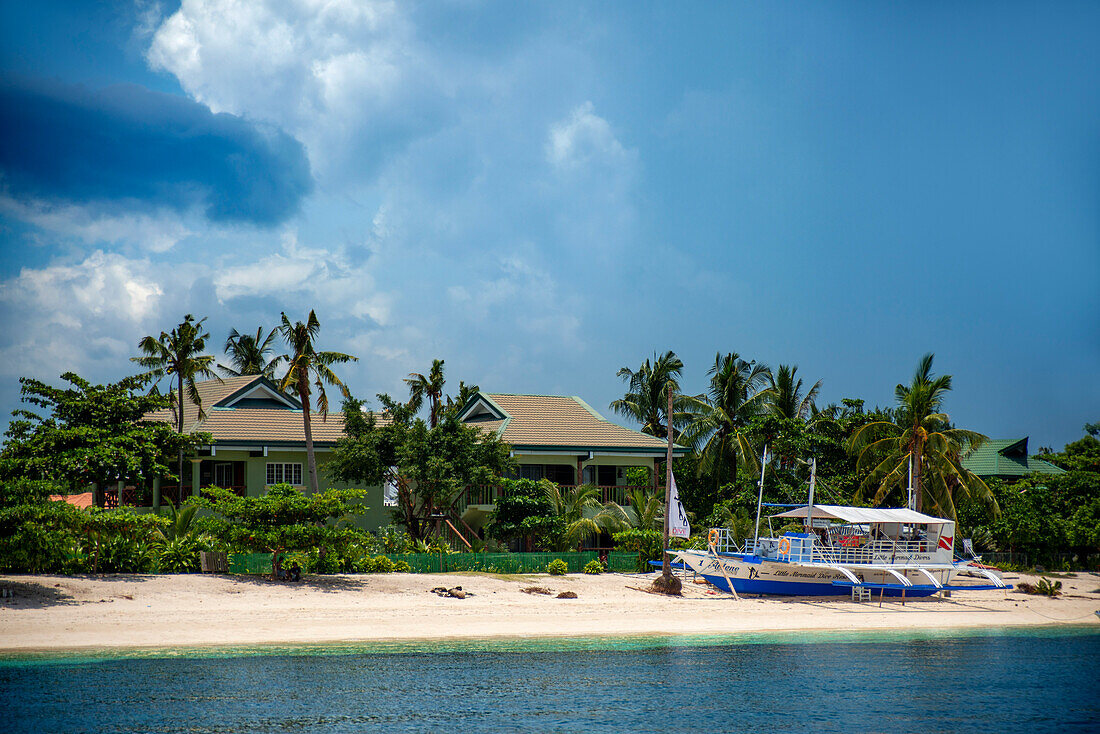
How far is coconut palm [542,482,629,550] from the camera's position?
3453 cm

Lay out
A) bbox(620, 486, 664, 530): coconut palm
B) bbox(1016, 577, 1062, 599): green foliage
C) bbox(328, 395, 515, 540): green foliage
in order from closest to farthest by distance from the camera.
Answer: bbox(328, 395, 515, 540): green foliage < bbox(1016, 577, 1062, 599): green foliage < bbox(620, 486, 664, 530): coconut palm

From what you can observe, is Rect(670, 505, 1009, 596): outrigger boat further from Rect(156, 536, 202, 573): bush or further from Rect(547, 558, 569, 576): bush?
Rect(156, 536, 202, 573): bush

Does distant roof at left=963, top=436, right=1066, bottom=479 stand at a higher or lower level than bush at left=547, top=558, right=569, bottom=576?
higher

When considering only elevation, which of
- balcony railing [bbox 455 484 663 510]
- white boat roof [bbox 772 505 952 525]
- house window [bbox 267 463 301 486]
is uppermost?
house window [bbox 267 463 301 486]

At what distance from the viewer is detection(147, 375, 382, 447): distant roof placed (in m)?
37.1

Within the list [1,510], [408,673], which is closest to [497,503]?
[408,673]

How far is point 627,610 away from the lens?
1111 inches

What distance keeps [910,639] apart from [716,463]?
1916 cm

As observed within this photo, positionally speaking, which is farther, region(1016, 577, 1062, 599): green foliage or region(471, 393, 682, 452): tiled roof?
region(471, 393, 682, 452): tiled roof

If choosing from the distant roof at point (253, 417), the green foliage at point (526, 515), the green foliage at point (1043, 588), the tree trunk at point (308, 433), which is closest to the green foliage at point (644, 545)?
the green foliage at point (526, 515)

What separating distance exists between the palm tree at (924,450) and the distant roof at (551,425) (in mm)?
8355

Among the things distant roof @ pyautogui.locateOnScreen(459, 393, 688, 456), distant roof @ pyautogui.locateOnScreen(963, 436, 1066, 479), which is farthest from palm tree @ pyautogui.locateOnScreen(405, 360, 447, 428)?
distant roof @ pyautogui.locateOnScreen(963, 436, 1066, 479)

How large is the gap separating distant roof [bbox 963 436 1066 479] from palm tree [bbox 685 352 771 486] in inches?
587

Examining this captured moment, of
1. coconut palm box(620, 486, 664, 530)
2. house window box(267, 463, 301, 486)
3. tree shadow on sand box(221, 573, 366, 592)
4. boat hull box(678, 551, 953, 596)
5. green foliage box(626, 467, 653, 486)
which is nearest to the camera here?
tree shadow on sand box(221, 573, 366, 592)
